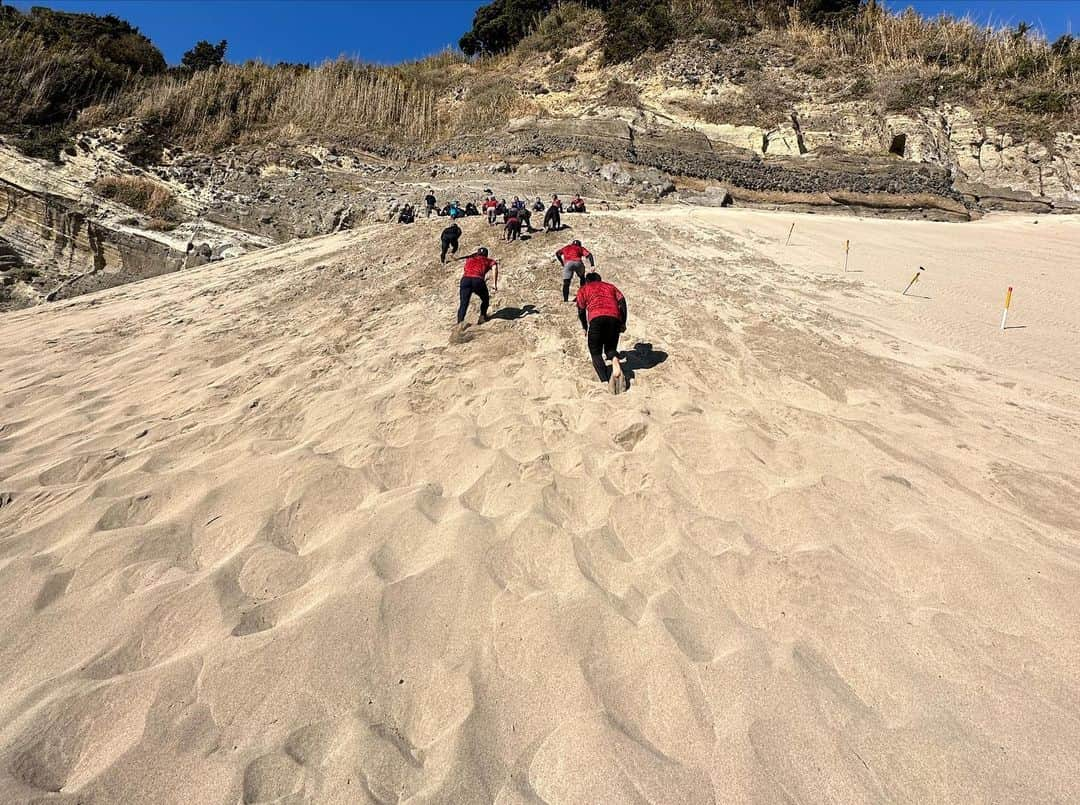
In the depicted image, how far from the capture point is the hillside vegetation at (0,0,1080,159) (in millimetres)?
20484

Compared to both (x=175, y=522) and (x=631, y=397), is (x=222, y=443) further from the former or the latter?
(x=631, y=397)

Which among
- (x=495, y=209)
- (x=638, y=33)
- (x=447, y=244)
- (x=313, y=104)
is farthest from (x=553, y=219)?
(x=638, y=33)

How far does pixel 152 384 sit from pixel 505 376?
3.87 m

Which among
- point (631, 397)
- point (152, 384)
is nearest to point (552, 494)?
point (631, 397)

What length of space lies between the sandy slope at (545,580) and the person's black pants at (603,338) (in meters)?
0.24

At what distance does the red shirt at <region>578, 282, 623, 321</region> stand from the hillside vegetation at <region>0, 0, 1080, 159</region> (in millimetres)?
23579

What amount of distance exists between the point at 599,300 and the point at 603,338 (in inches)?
15.5

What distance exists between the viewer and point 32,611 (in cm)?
218

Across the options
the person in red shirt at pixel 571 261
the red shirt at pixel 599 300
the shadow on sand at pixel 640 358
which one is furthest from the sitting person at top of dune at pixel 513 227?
the red shirt at pixel 599 300

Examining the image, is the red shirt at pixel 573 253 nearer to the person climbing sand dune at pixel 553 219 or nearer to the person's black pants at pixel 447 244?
the person's black pants at pixel 447 244

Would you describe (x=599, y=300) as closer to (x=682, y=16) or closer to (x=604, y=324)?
(x=604, y=324)

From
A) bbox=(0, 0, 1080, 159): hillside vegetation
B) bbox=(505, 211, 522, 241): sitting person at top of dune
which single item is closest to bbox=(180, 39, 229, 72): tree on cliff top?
bbox=(0, 0, 1080, 159): hillside vegetation

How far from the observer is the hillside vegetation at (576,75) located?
2048cm

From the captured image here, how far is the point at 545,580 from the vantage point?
2322 millimetres
